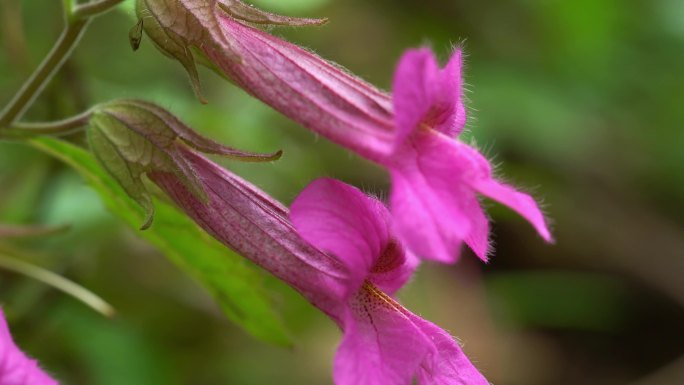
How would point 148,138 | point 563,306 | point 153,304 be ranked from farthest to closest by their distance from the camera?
point 563,306 < point 153,304 < point 148,138

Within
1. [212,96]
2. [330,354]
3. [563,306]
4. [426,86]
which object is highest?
[426,86]

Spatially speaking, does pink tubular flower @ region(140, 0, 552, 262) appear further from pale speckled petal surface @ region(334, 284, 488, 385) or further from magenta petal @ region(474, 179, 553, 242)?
pale speckled petal surface @ region(334, 284, 488, 385)

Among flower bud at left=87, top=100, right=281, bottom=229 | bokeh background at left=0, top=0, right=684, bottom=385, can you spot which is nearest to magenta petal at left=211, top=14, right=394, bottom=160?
flower bud at left=87, top=100, right=281, bottom=229

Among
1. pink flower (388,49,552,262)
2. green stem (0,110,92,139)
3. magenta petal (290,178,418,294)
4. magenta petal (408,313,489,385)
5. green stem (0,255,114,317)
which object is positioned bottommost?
green stem (0,255,114,317)

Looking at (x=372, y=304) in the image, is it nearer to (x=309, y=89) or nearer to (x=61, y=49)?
(x=309, y=89)

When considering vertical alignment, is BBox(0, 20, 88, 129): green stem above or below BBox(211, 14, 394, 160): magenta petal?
below

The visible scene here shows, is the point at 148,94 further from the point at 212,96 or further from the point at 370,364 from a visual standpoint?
the point at 370,364

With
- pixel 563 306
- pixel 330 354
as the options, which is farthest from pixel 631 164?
pixel 330 354
